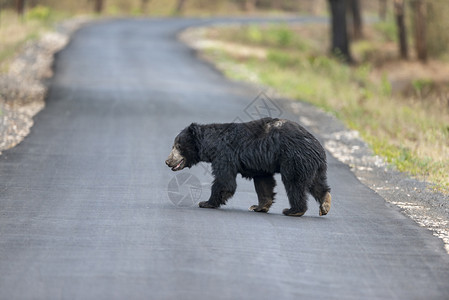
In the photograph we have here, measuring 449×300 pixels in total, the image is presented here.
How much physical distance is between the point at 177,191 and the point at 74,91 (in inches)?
455

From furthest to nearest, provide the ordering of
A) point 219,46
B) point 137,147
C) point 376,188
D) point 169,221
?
point 219,46 → point 137,147 → point 376,188 → point 169,221

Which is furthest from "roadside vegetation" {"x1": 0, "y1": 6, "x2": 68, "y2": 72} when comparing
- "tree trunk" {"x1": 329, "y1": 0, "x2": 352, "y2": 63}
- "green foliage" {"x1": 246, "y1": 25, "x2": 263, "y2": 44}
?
"tree trunk" {"x1": 329, "y1": 0, "x2": 352, "y2": 63}

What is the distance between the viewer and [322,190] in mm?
10086

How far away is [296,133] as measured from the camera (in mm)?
9773

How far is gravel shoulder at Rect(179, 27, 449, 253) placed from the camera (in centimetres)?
1055

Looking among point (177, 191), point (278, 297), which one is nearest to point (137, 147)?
point (177, 191)

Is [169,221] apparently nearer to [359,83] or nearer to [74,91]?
[74,91]

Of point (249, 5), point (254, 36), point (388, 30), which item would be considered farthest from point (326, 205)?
point (249, 5)

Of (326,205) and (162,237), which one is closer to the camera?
(162,237)

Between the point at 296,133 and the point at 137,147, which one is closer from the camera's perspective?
the point at 296,133

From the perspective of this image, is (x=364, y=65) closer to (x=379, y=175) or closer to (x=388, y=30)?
(x=388, y=30)

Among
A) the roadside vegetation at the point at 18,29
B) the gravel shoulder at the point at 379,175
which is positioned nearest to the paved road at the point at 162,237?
the gravel shoulder at the point at 379,175

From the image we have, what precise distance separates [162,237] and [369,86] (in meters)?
21.3

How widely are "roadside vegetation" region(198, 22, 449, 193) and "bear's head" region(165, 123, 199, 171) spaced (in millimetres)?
3799
